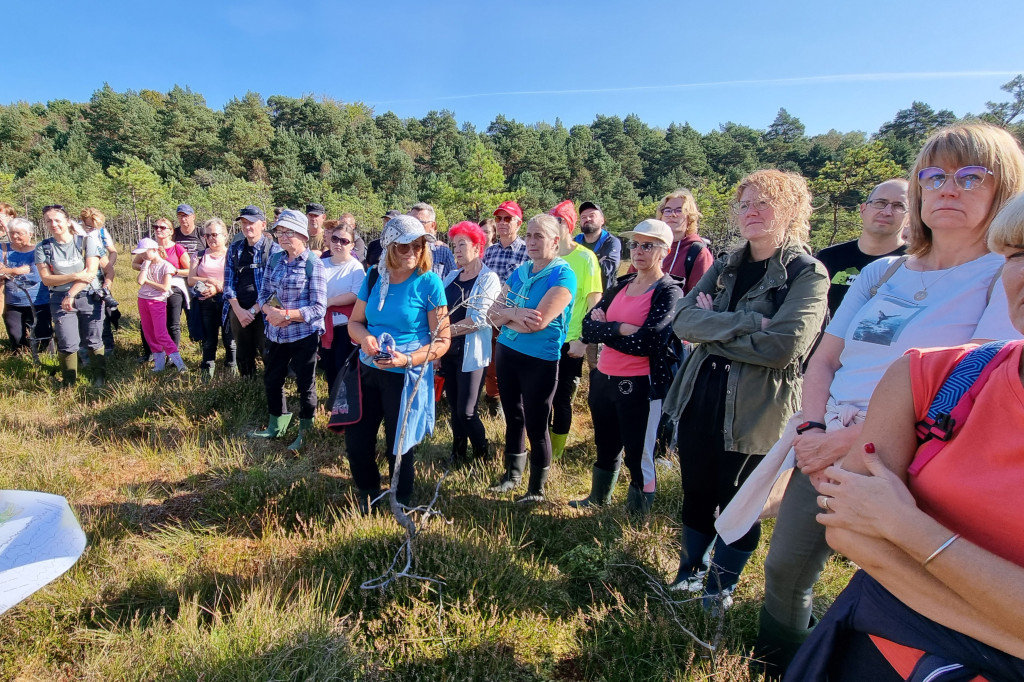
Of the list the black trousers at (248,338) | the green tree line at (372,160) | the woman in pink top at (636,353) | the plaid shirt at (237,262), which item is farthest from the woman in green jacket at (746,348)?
the green tree line at (372,160)

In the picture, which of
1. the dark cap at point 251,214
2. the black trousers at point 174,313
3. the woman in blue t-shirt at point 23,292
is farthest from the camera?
the black trousers at point 174,313

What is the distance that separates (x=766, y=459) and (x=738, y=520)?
0.31 m

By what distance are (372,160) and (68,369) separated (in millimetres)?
54630

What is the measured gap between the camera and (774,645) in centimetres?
193

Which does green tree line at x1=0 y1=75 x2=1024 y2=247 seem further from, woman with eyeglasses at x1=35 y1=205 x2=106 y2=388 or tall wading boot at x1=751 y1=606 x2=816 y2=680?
tall wading boot at x1=751 y1=606 x2=816 y2=680

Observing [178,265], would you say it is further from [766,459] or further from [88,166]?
[88,166]

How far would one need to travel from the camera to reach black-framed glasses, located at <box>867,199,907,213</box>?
3.13 m

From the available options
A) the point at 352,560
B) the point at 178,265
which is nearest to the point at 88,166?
the point at 178,265

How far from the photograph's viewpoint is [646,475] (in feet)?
11.1

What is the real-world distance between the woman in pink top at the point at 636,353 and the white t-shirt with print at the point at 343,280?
9.18 ft

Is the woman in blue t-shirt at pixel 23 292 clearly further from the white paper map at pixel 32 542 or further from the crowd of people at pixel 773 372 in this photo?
the white paper map at pixel 32 542

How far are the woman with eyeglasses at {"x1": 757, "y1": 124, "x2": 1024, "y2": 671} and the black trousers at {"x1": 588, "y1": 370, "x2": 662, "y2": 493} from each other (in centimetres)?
123

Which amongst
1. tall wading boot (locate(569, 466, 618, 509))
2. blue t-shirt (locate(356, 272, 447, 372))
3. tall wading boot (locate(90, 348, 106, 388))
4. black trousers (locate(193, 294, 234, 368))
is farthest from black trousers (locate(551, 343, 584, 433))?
tall wading boot (locate(90, 348, 106, 388))

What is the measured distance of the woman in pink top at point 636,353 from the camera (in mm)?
2978
